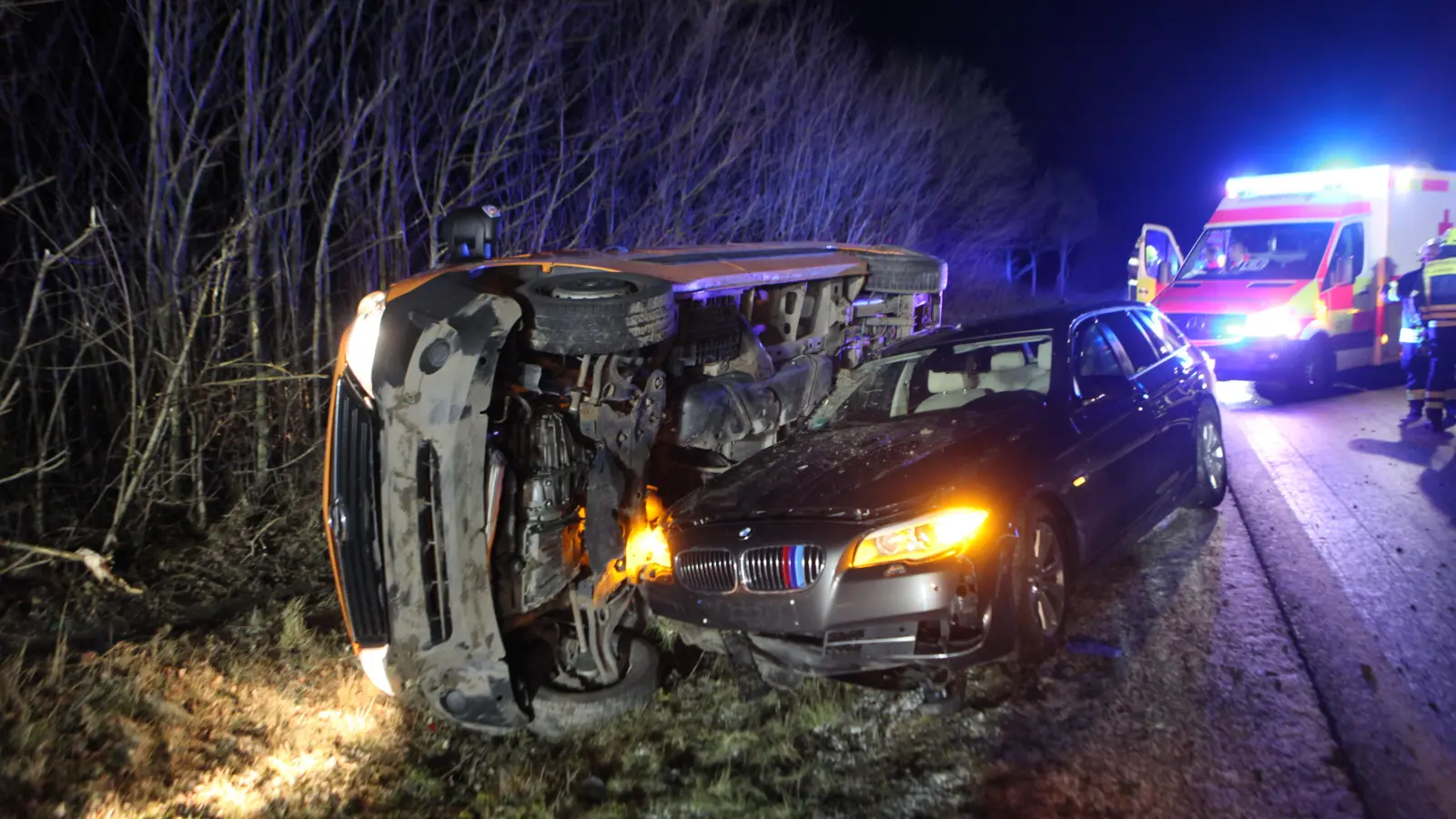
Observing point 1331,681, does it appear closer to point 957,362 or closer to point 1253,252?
point 957,362

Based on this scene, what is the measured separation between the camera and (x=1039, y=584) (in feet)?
13.1

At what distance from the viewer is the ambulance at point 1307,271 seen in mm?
10938

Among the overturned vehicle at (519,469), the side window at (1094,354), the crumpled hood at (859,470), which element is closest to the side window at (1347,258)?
the side window at (1094,354)

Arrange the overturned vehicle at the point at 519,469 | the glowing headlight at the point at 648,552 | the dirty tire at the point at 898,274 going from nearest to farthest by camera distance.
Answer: the overturned vehicle at the point at 519,469 → the glowing headlight at the point at 648,552 → the dirty tire at the point at 898,274

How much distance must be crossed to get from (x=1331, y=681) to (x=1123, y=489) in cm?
127

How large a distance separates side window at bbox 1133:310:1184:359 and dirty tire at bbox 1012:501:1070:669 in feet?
8.02

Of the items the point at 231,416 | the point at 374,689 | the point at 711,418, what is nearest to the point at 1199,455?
the point at 711,418

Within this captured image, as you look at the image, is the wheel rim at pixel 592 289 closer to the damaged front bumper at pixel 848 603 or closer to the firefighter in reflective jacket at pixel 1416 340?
the damaged front bumper at pixel 848 603

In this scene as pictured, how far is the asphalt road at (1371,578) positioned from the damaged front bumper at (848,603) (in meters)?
1.29

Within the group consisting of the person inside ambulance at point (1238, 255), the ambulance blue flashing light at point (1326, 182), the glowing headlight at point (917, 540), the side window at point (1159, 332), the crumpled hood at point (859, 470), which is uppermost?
the ambulance blue flashing light at point (1326, 182)

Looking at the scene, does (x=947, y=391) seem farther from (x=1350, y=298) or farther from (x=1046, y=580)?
(x=1350, y=298)

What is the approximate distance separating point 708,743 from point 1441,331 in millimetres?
→ 8750

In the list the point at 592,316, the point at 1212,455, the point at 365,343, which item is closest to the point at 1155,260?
the point at 1212,455

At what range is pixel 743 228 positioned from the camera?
13.4m
